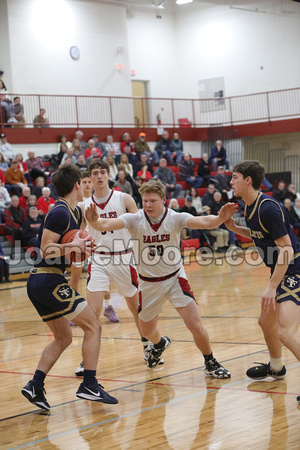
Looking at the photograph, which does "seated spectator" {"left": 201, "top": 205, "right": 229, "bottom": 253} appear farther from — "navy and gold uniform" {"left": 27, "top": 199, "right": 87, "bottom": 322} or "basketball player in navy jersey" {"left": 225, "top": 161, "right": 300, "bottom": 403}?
"navy and gold uniform" {"left": 27, "top": 199, "right": 87, "bottom": 322}

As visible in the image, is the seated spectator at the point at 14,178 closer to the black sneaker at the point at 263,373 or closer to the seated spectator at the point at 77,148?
the seated spectator at the point at 77,148

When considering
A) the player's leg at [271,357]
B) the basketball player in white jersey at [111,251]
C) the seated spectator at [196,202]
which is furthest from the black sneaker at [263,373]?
the seated spectator at [196,202]

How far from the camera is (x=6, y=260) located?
15625 mm

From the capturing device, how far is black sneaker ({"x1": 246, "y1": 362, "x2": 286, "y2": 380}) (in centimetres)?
587

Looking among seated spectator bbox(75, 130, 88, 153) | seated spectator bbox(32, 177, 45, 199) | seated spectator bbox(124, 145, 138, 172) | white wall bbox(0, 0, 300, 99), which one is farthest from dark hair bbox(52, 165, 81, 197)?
white wall bbox(0, 0, 300, 99)

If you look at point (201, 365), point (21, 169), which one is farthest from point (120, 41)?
point (201, 365)

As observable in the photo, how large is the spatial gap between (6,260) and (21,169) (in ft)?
14.8

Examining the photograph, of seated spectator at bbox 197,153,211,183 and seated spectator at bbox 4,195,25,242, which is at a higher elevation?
seated spectator at bbox 197,153,211,183

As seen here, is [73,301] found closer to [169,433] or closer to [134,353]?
[169,433]

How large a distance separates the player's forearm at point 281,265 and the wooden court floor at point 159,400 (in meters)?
1.02

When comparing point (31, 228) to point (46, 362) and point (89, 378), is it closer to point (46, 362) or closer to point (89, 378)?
point (46, 362)

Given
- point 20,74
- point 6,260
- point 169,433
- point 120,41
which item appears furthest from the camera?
point 120,41

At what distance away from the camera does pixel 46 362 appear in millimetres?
5469

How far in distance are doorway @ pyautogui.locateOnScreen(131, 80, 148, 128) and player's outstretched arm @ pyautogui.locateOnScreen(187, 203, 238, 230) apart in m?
23.0
